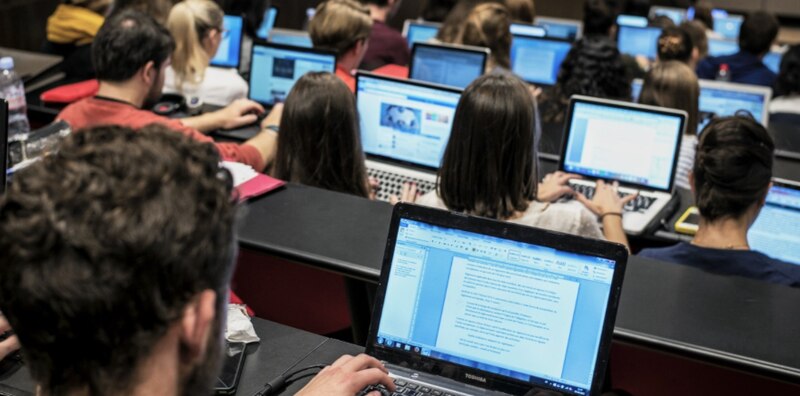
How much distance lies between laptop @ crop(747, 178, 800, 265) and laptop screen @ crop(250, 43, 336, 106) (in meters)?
1.94

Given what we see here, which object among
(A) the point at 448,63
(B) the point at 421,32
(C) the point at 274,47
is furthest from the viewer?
(B) the point at 421,32

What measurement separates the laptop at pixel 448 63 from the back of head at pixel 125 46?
1.50m

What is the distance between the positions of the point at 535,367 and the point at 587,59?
2.91 m

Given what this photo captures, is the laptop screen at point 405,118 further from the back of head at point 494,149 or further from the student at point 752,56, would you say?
the student at point 752,56

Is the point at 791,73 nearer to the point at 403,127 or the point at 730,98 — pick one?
the point at 730,98

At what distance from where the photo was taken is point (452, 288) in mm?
1671

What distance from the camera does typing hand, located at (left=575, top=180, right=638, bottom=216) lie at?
9.72ft

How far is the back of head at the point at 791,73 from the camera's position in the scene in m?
5.27

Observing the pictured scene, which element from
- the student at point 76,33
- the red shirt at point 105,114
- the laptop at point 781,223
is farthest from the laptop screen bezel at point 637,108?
the student at point 76,33

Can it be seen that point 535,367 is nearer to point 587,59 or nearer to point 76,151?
point 76,151

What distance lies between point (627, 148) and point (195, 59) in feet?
6.88

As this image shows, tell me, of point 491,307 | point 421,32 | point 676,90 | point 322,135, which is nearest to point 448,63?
point 676,90

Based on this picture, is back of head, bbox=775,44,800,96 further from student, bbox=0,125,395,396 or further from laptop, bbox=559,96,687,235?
student, bbox=0,125,395,396

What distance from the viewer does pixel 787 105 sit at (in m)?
5.25
